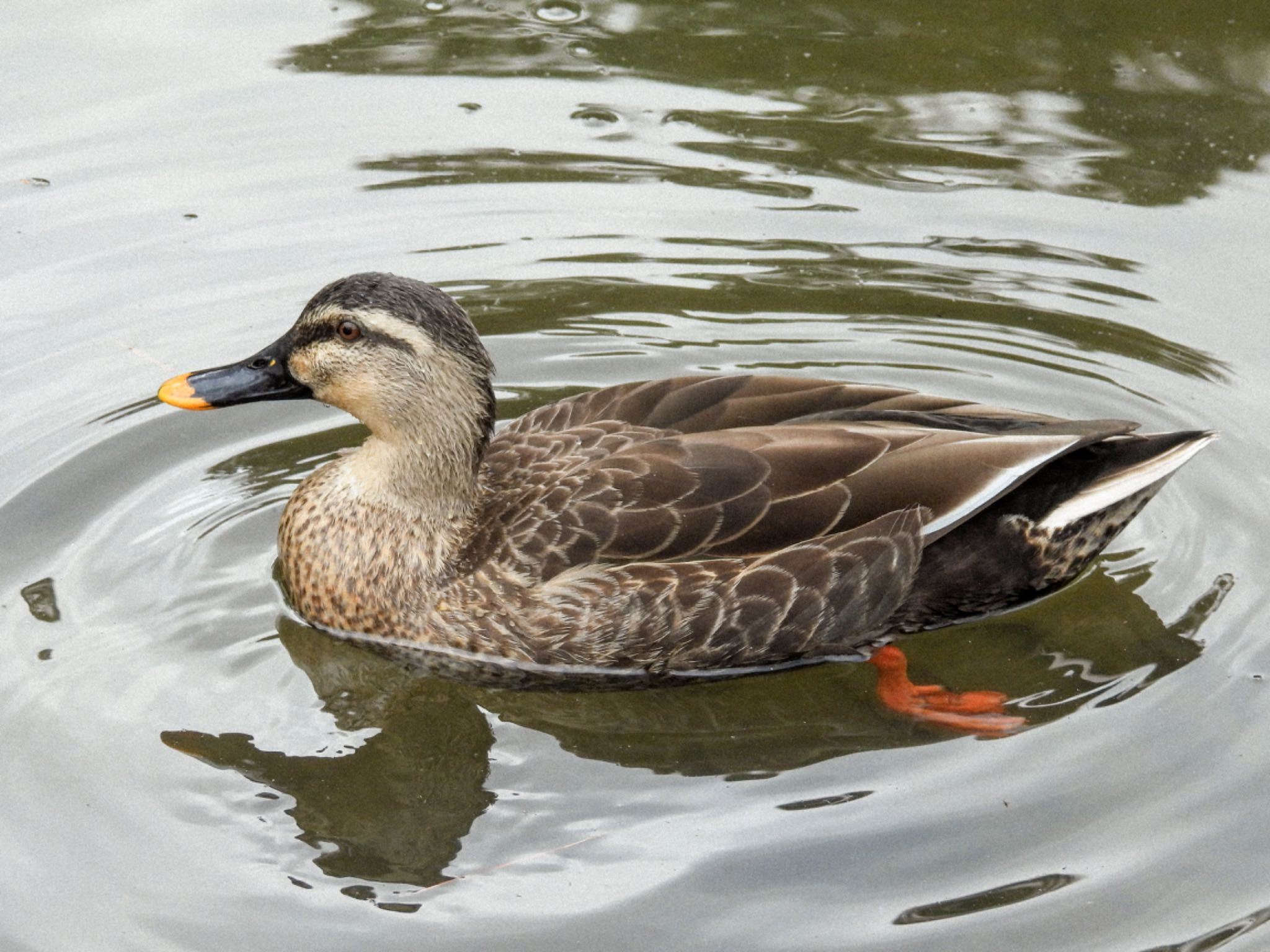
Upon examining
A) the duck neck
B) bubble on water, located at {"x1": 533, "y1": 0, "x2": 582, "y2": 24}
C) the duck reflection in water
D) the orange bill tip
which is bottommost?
the duck reflection in water

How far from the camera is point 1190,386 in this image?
324 inches

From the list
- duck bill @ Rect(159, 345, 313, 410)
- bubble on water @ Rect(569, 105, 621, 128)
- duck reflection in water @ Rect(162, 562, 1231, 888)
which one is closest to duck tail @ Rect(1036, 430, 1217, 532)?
duck reflection in water @ Rect(162, 562, 1231, 888)

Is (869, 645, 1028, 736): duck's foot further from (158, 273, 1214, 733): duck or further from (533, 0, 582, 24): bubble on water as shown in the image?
(533, 0, 582, 24): bubble on water

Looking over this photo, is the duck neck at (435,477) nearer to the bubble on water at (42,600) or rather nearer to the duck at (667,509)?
the duck at (667,509)

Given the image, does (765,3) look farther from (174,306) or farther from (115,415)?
(115,415)

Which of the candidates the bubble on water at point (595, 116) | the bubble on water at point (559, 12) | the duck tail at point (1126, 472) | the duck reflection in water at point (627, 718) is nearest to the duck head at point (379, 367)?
the duck reflection in water at point (627, 718)

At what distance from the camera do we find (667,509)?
6.37m

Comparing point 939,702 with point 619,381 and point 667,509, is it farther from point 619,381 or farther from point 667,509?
point 619,381

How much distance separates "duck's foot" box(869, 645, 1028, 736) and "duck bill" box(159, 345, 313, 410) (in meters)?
2.58

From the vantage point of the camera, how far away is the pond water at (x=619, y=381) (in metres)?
5.57

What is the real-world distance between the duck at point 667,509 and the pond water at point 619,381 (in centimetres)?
22

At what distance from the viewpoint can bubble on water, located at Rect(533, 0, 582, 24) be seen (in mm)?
10906

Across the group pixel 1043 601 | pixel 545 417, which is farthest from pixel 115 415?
pixel 1043 601

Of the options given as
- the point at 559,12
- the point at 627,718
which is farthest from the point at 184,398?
the point at 559,12
